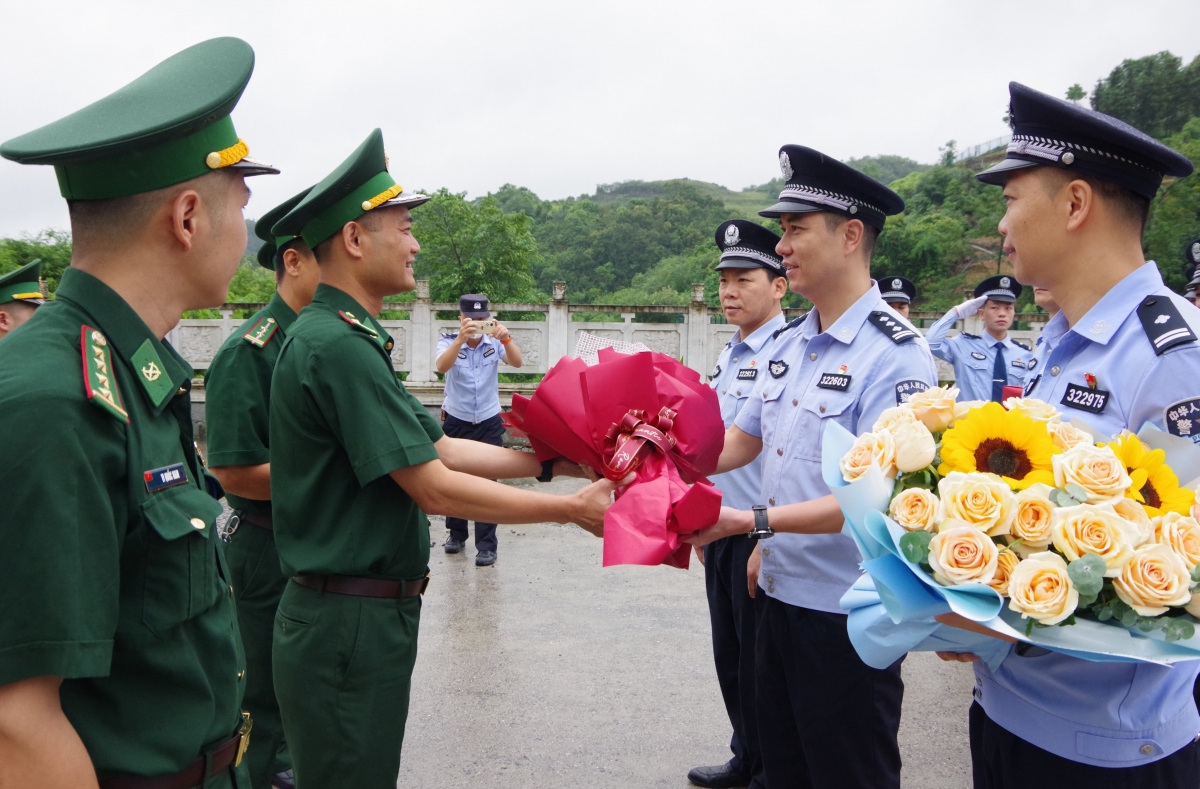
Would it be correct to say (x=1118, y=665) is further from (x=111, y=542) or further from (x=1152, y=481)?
(x=111, y=542)

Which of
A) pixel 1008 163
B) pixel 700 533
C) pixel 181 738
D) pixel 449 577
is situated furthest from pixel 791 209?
pixel 449 577

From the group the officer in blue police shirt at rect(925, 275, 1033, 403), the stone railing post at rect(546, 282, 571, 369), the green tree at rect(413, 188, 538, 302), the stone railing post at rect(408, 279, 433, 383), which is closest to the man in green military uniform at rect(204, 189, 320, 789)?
the officer in blue police shirt at rect(925, 275, 1033, 403)

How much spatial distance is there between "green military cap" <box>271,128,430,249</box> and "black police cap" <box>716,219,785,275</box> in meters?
2.28

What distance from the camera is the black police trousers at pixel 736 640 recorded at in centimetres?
300

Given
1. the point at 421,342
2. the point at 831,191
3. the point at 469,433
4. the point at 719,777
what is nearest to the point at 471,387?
the point at 469,433

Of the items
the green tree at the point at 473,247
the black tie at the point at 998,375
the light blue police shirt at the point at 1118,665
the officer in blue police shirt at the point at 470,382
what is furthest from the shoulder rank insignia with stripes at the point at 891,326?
the green tree at the point at 473,247

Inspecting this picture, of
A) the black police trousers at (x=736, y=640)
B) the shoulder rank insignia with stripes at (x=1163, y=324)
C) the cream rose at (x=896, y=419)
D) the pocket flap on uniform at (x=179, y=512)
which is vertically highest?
the shoulder rank insignia with stripes at (x=1163, y=324)

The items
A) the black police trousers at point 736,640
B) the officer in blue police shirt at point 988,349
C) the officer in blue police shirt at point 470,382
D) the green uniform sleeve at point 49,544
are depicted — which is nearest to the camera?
the green uniform sleeve at point 49,544

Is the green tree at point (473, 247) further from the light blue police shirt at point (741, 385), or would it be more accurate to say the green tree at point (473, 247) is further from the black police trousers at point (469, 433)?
the light blue police shirt at point (741, 385)

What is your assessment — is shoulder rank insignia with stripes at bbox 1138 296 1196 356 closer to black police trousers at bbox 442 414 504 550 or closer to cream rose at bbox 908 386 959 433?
cream rose at bbox 908 386 959 433

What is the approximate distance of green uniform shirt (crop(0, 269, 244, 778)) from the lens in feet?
3.45

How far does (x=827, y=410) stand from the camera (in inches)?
96.0

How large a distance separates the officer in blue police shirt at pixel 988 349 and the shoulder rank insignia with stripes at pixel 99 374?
24.5 feet

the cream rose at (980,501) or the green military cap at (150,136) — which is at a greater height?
the green military cap at (150,136)
